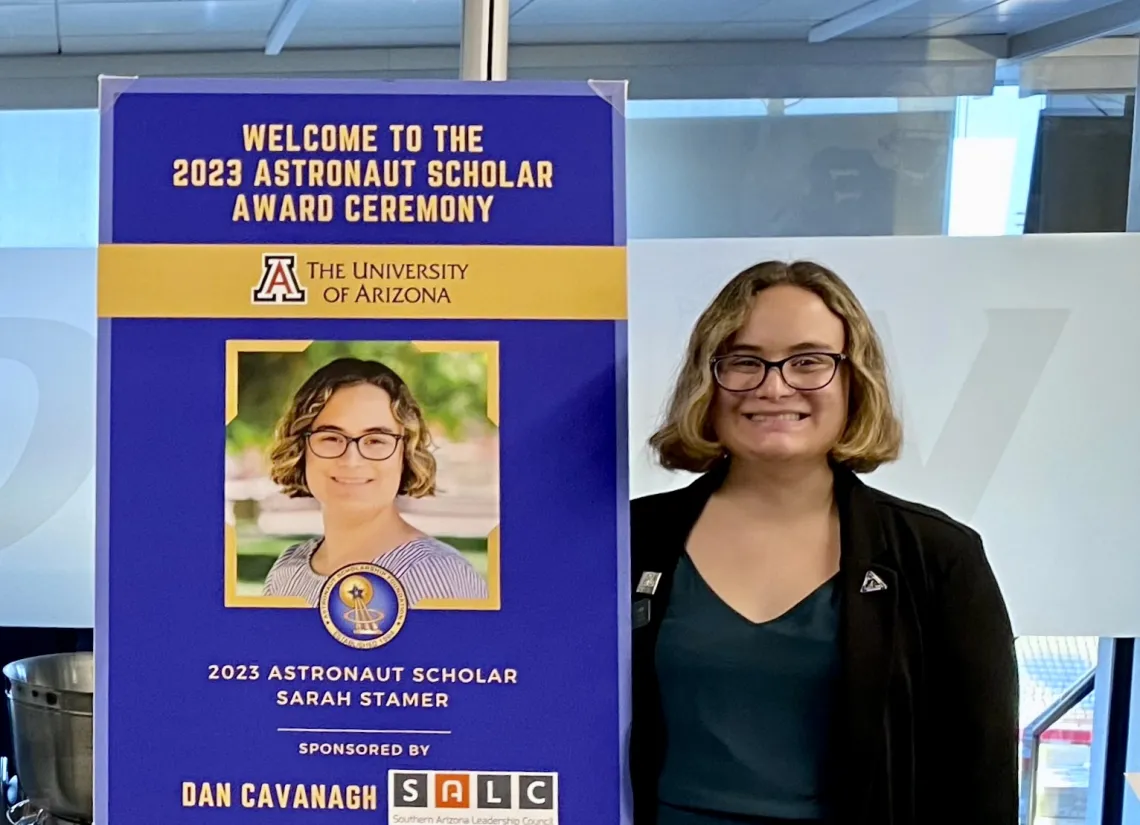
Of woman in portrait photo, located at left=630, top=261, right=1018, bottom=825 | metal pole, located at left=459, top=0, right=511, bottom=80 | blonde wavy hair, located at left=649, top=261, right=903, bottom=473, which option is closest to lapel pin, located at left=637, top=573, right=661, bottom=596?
woman in portrait photo, located at left=630, top=261, right=1018, bottom=825

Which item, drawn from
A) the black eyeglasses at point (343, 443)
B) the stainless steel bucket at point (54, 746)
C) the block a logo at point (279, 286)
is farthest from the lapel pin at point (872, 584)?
the stainless steel bucket at point (54, 746)

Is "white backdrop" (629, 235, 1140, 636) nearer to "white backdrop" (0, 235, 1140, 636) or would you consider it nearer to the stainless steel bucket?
"white backdrop" (0, 235, 1140, 636)

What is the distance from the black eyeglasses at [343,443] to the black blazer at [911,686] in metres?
0.34

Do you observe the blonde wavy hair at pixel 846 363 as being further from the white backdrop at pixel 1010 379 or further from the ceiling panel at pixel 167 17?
the ceiling panel at pixel 167 17

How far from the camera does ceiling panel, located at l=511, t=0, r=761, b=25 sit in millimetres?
2223

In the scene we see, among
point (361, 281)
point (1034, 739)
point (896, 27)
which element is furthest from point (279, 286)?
point (1034, 739)

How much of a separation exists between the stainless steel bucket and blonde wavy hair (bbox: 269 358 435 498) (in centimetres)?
97

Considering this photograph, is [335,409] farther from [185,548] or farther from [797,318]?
[797,318]

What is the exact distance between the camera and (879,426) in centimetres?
128

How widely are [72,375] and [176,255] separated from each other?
3.83 ft

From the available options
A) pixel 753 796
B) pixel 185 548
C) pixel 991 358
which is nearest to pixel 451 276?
pixel 185 548

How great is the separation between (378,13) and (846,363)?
1.37 m

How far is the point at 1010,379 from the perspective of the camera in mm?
2049

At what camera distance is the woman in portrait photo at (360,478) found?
119cm
